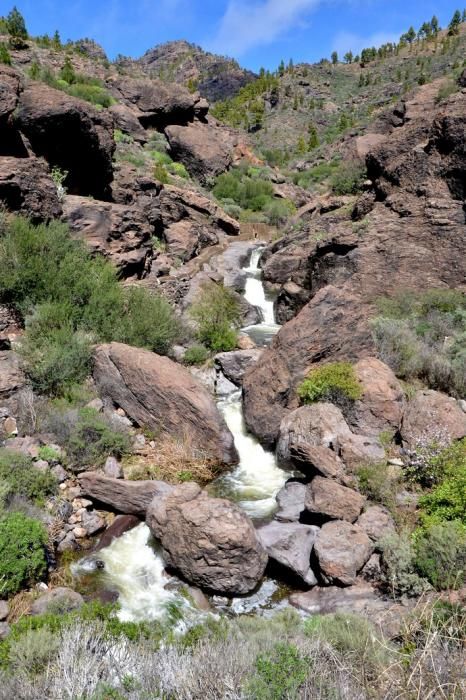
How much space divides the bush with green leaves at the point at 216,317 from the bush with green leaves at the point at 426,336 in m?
4.22

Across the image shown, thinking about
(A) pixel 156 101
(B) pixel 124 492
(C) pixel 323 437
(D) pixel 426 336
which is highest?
(A) pixel 156 101

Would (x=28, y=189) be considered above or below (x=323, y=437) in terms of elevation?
above

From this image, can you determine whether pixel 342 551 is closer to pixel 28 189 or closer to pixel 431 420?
pixel 431 420

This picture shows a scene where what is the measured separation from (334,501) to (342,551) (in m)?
0.88

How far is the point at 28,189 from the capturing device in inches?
505

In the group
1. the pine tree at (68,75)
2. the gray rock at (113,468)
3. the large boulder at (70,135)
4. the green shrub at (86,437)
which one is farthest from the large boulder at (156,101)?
the gray rock at (113,468)

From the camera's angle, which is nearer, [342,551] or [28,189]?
[342,551]

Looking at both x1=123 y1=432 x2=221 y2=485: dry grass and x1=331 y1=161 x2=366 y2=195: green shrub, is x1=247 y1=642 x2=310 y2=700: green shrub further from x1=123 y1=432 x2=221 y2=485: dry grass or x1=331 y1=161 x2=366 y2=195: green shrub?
x1=331 y1=161 x2=366 y2=195: green shrub

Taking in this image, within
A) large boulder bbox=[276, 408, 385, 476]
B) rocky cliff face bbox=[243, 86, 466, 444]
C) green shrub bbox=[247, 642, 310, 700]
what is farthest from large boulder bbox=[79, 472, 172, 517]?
green shrub bbox=[247, 642, 310, 700]

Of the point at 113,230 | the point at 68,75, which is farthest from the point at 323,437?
the point at 68,75

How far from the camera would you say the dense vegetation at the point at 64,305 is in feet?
32.2

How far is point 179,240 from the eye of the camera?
19.0m

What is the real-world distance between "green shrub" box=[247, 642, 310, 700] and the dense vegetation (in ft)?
24.7

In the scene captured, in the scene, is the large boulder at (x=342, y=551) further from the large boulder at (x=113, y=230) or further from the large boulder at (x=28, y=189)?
the large boulder at (x=28, y=189)
